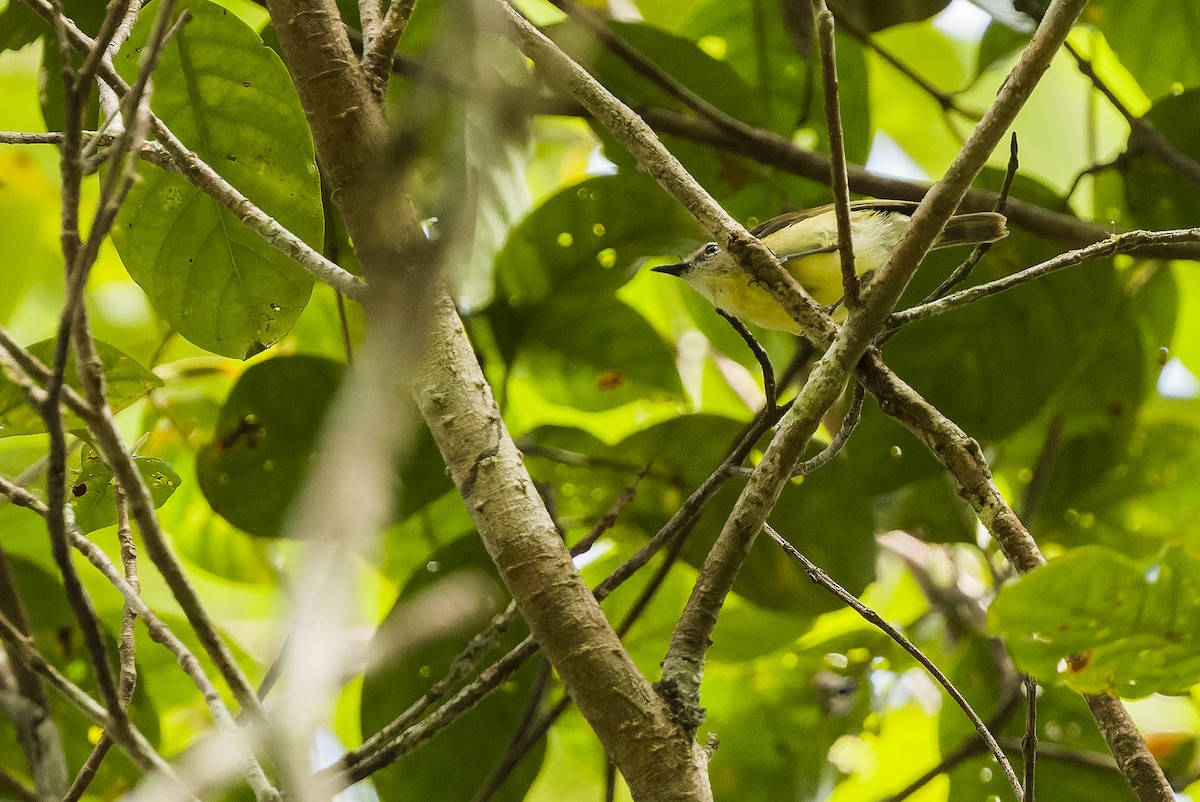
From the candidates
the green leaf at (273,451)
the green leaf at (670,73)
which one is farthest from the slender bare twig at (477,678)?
the green leaf at (670,73)

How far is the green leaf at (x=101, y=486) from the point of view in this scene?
1130 mm

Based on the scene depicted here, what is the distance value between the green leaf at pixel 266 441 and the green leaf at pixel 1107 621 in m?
1.00

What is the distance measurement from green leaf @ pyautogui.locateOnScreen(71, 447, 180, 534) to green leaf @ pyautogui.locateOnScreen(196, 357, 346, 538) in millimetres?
301

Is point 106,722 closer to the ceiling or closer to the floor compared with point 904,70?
closer to the floor

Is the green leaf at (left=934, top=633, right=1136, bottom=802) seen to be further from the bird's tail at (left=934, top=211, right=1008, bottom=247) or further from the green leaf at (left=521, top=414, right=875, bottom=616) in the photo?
the bird's tail at (left=934, top=211, right=1008, bottom=247)

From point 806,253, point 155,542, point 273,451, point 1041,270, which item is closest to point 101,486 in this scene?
point 273,451

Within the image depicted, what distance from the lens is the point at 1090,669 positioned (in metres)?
0.86

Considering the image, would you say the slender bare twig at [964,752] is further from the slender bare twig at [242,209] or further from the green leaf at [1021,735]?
the slender bare twig at [242,209]

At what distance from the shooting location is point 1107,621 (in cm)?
83

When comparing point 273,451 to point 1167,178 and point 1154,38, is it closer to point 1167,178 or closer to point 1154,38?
point 1167,178

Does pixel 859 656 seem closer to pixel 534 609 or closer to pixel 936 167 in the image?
pixel 534 609

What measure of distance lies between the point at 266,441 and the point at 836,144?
3.16ft

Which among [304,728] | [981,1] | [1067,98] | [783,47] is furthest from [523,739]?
[1067,98]

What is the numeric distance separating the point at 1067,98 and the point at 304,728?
2375 millimetres
